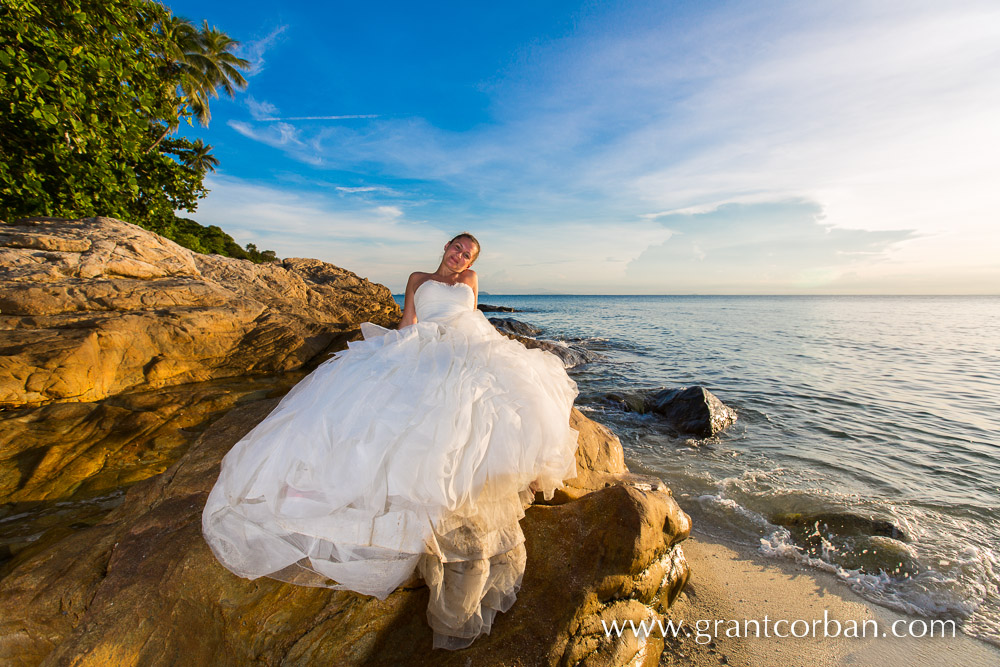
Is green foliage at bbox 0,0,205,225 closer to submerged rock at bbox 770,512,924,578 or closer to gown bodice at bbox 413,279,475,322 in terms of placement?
gown bodice at bbox 413,279,475,322

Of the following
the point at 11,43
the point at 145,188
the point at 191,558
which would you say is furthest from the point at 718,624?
the point at 145,188

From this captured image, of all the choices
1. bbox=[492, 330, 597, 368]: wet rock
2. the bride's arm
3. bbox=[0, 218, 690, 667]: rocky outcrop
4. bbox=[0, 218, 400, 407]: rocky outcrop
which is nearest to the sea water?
bbox=[492, 330, 597, 368]: wet rock

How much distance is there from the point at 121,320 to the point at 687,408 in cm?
1020

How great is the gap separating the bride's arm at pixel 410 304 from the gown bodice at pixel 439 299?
17cm

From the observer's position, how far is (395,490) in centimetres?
215

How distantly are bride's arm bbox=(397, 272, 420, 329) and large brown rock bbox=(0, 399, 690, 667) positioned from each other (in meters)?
2.70

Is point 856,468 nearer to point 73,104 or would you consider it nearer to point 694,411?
point 694,411

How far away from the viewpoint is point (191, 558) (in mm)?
2414

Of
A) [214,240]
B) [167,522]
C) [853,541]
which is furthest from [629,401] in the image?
[214,240]

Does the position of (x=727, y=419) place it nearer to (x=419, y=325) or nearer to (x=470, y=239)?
(x=470, y=239)

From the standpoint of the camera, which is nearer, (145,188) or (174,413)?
(174,413)

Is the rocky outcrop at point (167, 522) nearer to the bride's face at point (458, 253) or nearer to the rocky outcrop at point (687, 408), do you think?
the bride's face at point (458, 253)

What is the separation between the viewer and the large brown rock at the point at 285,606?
2168 mm

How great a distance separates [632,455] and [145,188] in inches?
570
